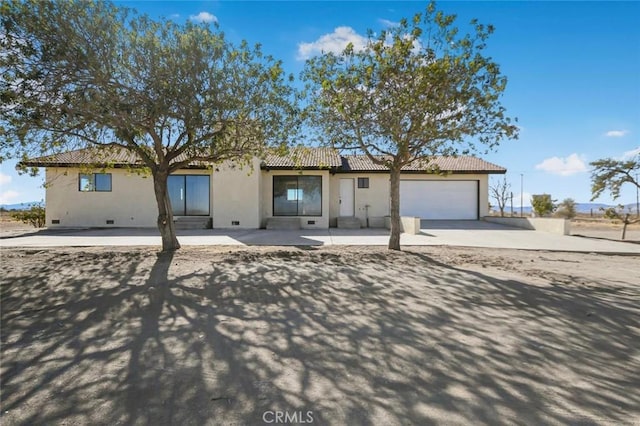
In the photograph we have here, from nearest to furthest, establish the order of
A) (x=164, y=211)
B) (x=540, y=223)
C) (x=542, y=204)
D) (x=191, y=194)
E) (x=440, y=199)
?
(x=164, y=211), (x=540, y=223), (x=191, y=194), (x=440, y=199), (x=542, y=204)

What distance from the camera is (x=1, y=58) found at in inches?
270

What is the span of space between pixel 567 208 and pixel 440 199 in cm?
2182

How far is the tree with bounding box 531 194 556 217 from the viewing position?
29031mm

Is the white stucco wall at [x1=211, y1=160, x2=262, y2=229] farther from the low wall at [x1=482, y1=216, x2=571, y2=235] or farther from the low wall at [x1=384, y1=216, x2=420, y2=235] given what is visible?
the low wall at [x1=482, y1=216, x2=571, y2=235]

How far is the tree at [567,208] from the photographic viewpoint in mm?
33094

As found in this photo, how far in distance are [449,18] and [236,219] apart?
12484 mm

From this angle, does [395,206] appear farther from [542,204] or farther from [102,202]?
[542,204]

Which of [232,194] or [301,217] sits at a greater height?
[232,194]

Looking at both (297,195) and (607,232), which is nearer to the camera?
(297,195)

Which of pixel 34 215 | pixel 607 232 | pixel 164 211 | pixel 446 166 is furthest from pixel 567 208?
pixel 34 215

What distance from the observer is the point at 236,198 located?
16.8 m

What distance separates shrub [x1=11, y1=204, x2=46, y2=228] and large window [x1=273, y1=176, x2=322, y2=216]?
11997 mm

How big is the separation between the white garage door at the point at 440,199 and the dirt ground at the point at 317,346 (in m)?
13.8

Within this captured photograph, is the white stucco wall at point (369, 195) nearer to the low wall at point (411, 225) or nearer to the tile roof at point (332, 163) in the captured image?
the tile roof at point (332, 163)
